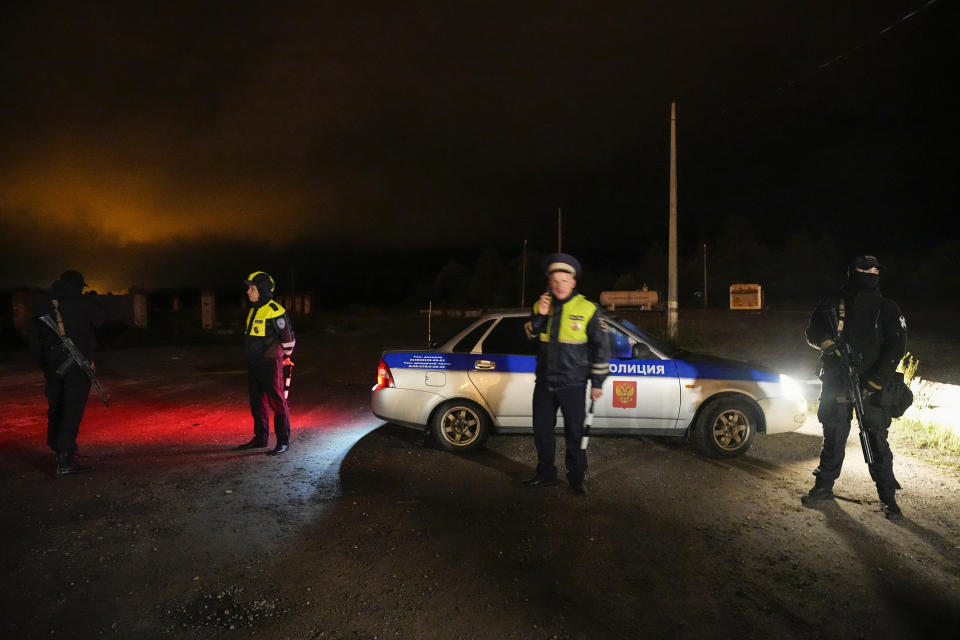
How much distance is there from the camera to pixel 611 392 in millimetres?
5730

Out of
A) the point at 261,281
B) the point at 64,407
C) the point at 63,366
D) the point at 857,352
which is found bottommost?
the point at 64,407

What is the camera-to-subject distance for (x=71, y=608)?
3.06 metres

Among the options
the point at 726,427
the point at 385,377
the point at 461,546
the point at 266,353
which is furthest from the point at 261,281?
the point at 726,427

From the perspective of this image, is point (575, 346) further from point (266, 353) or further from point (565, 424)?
point (266, 353)

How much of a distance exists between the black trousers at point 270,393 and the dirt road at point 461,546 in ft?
1.21

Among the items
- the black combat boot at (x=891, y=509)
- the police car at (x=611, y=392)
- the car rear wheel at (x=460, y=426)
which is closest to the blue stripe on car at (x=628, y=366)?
the police car at (x=611, y=392)

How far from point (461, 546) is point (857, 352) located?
3473 millimetres

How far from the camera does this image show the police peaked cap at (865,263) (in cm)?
454

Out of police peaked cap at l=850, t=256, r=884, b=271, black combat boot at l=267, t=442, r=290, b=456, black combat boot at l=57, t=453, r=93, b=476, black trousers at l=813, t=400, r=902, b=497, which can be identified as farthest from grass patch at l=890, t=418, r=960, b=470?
black combat boot at l=57, t=453, r=93, b=476

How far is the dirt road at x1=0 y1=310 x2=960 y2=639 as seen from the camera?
295cm

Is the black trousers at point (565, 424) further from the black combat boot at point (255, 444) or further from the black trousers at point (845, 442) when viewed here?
the black combat boot at point (255, 444)

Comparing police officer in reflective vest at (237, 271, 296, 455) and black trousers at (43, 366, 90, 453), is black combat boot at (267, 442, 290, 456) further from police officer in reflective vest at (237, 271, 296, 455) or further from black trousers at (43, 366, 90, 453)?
black trousers at (43, 366, 90, 453)

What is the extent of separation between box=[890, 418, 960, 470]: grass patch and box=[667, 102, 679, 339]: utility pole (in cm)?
689

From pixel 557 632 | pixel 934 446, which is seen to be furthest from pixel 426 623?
pixel 934 446
